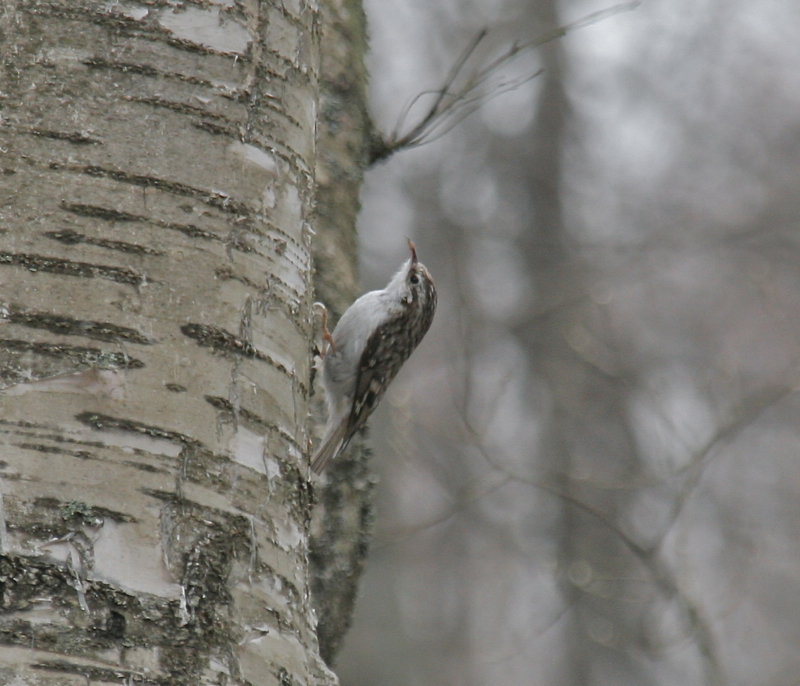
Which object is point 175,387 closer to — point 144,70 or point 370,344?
point 144,70

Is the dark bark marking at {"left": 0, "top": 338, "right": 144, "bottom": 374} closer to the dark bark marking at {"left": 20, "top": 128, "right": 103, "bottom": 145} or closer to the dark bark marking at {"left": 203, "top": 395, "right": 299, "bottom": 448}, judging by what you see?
the dark bark marking at {"left": 203, "top": 395, "right": 299, "bottom": 448}

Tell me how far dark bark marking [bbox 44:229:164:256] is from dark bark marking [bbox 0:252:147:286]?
26mm

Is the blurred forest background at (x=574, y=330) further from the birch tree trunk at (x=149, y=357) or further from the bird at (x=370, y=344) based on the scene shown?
the birch tree trunk at (x=149, y=357)

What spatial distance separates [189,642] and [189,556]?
0.10 metres

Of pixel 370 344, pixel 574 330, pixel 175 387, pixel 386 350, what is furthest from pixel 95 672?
pixel 574 330

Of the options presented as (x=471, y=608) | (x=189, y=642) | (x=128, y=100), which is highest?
(x=471, y=608)

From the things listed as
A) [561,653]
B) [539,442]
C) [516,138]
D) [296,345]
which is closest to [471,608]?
[561,653]

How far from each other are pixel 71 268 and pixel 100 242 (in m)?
0.05

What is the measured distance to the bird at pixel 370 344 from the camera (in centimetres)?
359

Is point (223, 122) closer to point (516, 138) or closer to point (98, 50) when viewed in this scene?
point (98, 50)

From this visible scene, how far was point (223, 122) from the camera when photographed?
153cm

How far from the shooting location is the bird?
3.59m

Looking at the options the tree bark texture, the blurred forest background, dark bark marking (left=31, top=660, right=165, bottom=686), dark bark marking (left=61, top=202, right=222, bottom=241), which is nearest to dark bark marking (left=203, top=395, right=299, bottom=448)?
dark bark marking (left=61, top=202, right=222, bottom=241)

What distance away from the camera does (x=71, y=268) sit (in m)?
1.34
